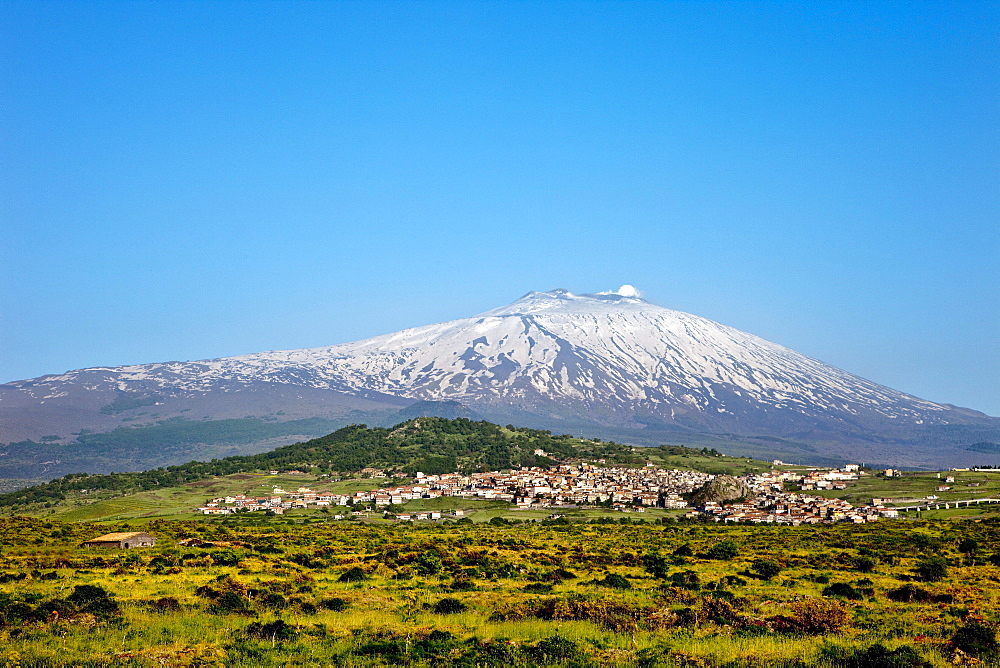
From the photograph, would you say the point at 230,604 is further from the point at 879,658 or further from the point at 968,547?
the point at 968,547

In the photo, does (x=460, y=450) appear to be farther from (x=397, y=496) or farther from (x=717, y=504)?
(x=717, y=504)

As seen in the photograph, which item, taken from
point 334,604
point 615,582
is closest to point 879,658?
point 615,582

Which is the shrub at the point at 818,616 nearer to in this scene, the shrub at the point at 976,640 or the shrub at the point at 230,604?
the shrub at the point at 976,640

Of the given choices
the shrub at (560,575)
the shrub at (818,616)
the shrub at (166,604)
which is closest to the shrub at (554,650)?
the shrub at (818,616)

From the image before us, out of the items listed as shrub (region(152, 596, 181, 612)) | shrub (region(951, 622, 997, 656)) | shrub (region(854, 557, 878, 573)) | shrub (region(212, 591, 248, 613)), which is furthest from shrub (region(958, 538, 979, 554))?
shrub (region(152, 596, 181, 612))

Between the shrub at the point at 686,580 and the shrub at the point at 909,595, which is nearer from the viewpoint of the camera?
the shrub at the point at 909,595
